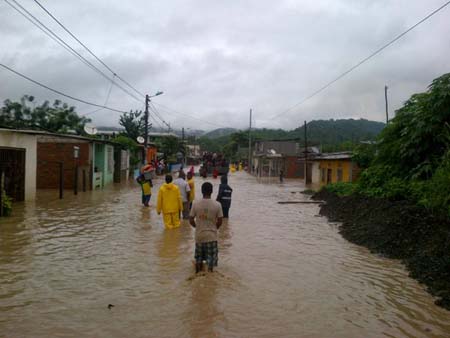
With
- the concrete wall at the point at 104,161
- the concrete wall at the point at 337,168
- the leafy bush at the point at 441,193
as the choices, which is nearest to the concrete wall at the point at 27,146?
the concrete wall at the point at 104,161

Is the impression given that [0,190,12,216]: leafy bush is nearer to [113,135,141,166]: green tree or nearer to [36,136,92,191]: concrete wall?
[36,136,92,191]: concrete wall

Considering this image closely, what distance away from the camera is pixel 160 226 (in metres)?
12.3

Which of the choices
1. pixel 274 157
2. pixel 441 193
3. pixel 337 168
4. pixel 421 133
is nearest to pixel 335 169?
pixel 337 168

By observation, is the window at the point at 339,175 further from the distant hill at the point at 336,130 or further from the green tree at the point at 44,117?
the distant hill at the point at 336,130

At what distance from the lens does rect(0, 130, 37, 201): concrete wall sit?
15.5 m

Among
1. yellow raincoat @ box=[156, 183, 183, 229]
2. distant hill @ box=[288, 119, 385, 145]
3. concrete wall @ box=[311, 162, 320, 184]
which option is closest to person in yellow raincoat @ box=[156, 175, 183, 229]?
yellow raincoat @ box=[156, 183, 183, 229]

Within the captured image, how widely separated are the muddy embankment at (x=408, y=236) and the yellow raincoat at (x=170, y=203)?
422 cm

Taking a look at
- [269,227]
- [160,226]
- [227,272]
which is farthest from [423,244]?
[160,226]

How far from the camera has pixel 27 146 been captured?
16625 mm

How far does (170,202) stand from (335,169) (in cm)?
2513

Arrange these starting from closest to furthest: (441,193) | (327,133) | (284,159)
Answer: (441,193) < (284,159) < (327,133)

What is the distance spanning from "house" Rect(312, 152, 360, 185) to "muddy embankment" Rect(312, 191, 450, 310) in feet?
48.2

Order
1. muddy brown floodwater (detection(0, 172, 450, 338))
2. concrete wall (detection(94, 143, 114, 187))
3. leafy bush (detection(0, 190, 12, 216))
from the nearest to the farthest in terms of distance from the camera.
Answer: muddy brown floodwater (detection(0, 172, 450, 338)) < leafy bush (detection(0, 190, 12, 216)) < concrete wall (detection(94, 143, 114, 187))

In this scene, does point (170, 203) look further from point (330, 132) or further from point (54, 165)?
point (330, 132)
